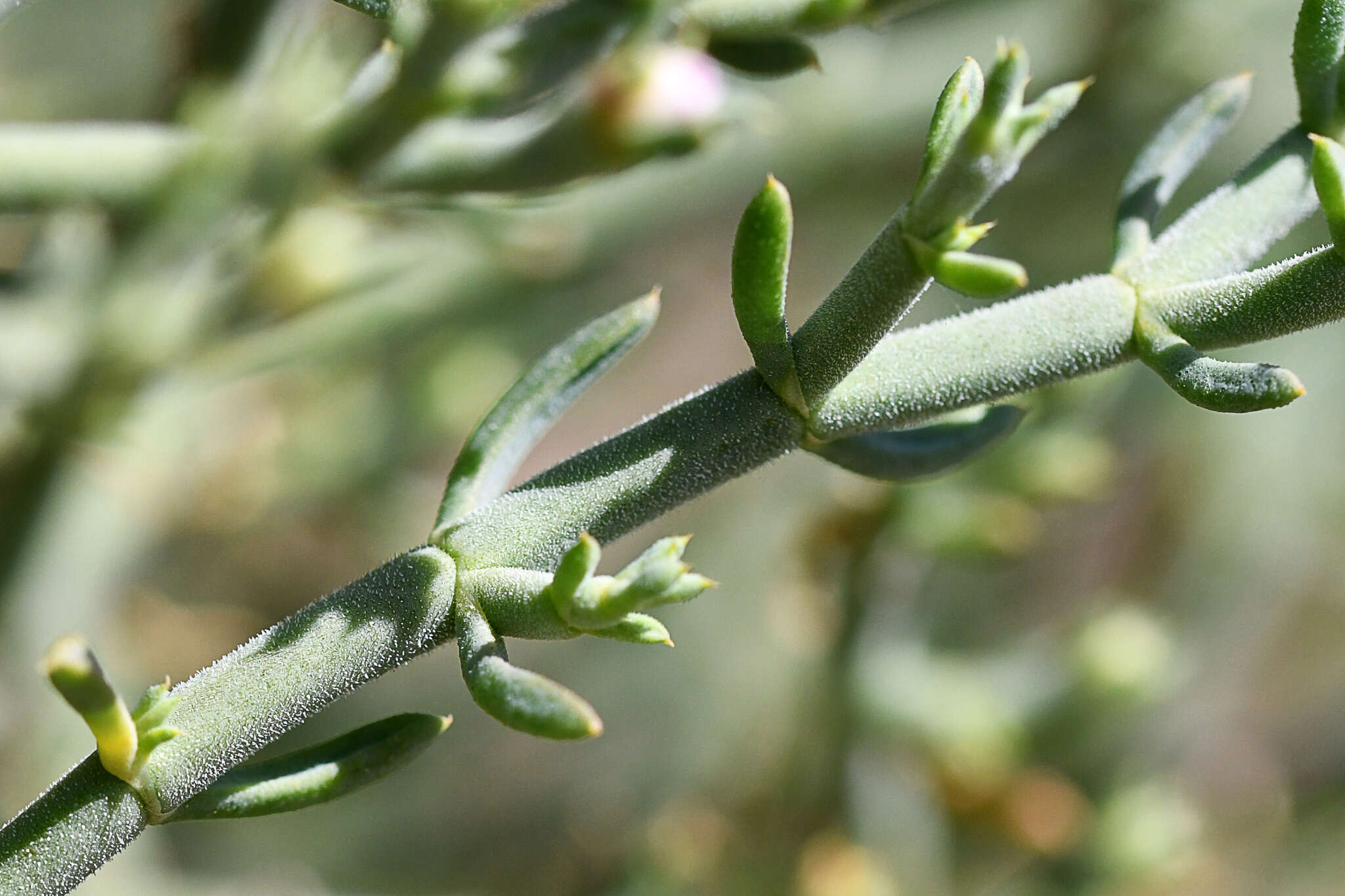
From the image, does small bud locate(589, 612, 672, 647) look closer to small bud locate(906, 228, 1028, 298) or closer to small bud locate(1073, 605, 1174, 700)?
small bud locate(906, 228, 1028, 298)

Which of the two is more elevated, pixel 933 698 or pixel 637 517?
pixel 637 517

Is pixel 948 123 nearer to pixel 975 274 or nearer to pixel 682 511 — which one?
pixel 975 274

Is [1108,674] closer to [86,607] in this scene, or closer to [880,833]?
[880,833]

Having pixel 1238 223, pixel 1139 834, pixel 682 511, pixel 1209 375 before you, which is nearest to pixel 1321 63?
pixel 1238 223

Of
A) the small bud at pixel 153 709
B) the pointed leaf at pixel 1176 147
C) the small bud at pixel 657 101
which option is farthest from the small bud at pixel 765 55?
the small bud at pixel 153 709

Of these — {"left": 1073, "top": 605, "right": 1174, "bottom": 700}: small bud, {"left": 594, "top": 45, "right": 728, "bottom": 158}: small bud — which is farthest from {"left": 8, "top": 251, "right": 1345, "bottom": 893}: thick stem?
{"left": 1073, "top": 605, "right": 1174, "bottom": 700}: small bud

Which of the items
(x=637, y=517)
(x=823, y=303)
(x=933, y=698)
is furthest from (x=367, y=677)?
(x=933, y=698)

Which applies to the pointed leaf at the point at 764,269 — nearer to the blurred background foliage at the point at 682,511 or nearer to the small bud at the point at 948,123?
the small bud at the point at 948,123
